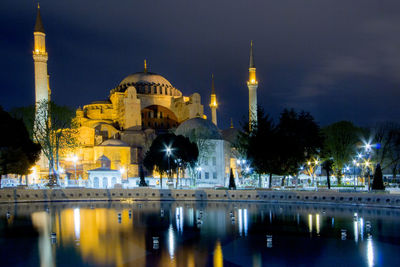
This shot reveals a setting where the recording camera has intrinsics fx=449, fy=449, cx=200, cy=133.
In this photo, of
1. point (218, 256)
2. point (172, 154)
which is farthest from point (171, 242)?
point (172, 154)

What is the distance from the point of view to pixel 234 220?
20703 mm

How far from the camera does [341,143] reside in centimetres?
4731

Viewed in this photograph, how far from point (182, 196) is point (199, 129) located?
65.9 feet

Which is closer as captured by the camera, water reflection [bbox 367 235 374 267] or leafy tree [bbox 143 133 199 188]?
water reflection [bbox 367 235 374 267]

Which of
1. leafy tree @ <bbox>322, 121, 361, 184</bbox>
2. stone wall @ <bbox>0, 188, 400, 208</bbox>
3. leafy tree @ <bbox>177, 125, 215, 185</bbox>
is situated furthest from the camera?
leafy tree @ <bbox>177, 125, 215, 185</bbox>

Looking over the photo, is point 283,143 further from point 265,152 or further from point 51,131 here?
point 51,131

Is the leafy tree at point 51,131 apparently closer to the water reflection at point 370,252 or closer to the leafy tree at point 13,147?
the leafy tree at point 13,147

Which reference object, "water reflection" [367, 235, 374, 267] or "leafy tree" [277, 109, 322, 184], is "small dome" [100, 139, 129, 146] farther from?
"water reflection" [367, 235, 374, 267]

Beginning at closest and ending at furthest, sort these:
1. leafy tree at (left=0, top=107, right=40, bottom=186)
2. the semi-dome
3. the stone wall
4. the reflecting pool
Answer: the reflecting pool, the stone wall, leafy tree at (left=0, top=107, right=40, bottom=186), the semi-dome

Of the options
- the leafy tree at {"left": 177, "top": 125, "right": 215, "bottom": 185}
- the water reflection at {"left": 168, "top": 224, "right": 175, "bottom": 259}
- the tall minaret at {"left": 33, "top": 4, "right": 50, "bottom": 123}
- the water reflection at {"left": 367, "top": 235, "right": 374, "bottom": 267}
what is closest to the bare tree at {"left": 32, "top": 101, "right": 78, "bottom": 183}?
the tall minaret at {"left": 33, "top": 4, "right": 50, "bottom": 123}

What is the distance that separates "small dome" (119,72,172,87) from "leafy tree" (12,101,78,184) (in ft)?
41.4

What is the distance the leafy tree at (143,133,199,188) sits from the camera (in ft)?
142

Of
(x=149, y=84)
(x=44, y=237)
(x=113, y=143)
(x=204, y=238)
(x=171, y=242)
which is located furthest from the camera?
(x=149, y=84)

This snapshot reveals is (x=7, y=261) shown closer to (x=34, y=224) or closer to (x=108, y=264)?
(x=108, y=264)
